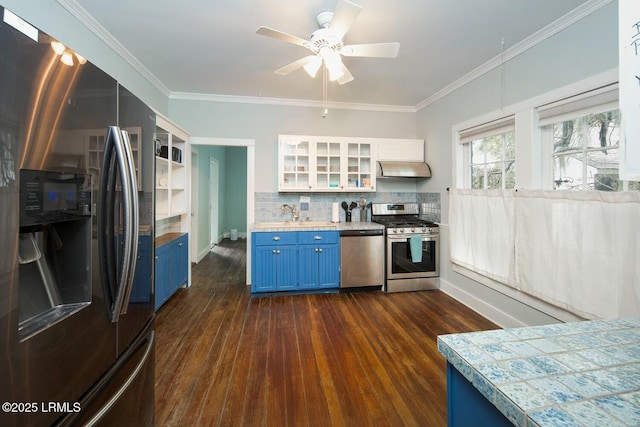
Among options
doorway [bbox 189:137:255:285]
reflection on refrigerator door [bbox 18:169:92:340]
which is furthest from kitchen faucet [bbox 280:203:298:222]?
reflection on refrigerator door [bbox 18:169:92:340]

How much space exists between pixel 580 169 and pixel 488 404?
2375mm

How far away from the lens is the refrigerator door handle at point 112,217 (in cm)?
96

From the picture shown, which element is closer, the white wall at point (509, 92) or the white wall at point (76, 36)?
the white wall at point (76, 36)

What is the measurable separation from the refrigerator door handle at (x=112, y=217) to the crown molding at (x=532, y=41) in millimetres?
3118

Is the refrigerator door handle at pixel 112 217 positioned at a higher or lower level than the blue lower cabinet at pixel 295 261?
higher

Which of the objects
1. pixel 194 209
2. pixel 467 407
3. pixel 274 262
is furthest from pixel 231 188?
pixel 467 407

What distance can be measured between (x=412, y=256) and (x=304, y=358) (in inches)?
82.5

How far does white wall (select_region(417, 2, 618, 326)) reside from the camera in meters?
1.95

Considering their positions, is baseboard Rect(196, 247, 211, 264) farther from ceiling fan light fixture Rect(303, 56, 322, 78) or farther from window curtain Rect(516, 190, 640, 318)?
window curtain Rect(516, 190, 640, 318)

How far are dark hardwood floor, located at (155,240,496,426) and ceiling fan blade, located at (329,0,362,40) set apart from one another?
241 centimetres

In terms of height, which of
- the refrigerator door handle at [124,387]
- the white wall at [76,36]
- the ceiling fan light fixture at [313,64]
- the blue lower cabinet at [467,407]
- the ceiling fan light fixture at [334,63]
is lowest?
the refrigerator door handle at [124,387]

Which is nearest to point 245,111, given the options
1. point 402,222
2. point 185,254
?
point 185,254

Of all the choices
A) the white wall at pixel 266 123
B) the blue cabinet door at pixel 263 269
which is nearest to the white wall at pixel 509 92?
the white wall at pixel 266 123

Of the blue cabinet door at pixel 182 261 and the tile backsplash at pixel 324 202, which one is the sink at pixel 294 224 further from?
the blue cabinet door at pixel 182 261
